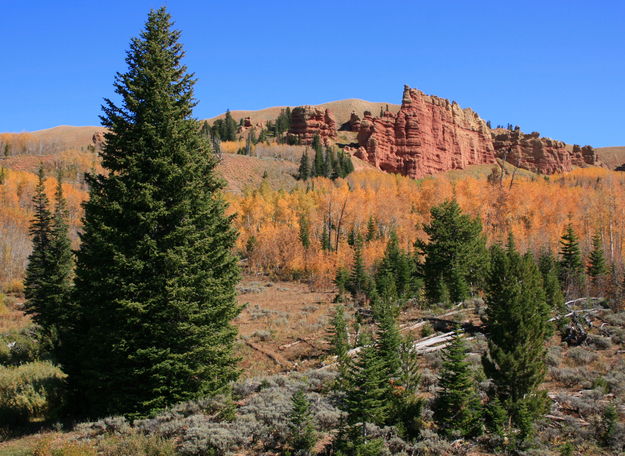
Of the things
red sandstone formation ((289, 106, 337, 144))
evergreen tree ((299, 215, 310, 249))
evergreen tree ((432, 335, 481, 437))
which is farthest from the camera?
red sandstone formation ((289, 106, 337, 144))

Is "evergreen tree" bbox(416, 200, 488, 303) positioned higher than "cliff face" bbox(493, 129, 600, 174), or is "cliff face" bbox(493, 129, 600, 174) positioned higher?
"cliff face" bbox(493, 129, 600, 174)

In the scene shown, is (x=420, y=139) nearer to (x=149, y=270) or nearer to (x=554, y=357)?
(x=554, y=357)

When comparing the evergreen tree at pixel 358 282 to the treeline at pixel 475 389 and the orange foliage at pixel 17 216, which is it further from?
the orange foliage at pixel 17 216

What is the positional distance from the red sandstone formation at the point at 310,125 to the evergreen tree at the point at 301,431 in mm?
159993

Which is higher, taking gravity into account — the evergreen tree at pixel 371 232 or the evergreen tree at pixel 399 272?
the evergreen tree at pixel 371 232

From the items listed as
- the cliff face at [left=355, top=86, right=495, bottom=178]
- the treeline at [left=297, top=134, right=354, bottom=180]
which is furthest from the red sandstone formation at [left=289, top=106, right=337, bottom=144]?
the treeline at [left=297, top=134, right=354, bottom=180]

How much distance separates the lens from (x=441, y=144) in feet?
532

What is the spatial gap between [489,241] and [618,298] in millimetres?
40745

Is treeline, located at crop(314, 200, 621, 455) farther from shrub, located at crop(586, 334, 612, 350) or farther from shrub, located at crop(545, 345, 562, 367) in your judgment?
shrub, located at crop(586, 334, 612, 350)

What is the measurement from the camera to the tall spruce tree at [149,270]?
1266cm

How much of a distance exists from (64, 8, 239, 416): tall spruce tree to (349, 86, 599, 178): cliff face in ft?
447

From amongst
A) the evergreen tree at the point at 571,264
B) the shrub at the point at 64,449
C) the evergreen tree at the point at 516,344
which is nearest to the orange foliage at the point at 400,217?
the evergreen tree at the point at 571,264

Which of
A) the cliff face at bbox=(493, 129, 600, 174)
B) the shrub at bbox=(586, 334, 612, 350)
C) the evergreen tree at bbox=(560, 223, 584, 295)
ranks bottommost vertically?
the shrub at bbox=(586, 334, 612, 350)

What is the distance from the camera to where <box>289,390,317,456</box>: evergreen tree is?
10.1 metres
